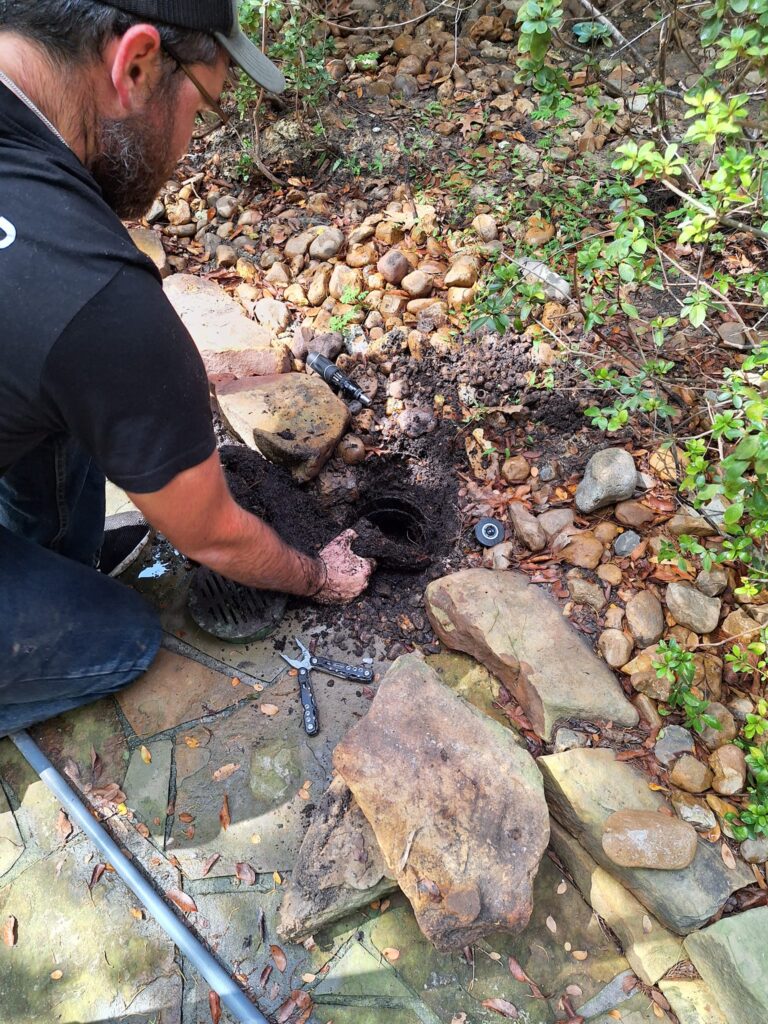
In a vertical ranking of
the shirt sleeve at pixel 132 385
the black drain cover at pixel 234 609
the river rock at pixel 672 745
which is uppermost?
the shirt sleeve at pixel 132 385

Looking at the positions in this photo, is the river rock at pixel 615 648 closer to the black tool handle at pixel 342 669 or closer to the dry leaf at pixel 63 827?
the black tool handle at pixel 342 669

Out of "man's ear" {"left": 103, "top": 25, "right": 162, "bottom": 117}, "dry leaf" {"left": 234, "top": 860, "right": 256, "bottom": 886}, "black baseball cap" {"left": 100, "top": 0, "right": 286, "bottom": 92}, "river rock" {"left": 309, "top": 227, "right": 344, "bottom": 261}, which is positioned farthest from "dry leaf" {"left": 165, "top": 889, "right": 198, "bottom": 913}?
"river rock" {"left": 309, "top": 227, "right": 344, "bottom": 261}

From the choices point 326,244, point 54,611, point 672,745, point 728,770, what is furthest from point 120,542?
point 728,770

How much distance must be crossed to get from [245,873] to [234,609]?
35.6 inches

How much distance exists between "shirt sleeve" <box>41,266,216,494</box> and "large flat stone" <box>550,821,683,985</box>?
65.0 inches

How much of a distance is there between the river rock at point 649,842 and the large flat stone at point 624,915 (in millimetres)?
134

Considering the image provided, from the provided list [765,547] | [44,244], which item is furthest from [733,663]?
[44,244]

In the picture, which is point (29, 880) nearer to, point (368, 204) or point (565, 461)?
point (565, 461)

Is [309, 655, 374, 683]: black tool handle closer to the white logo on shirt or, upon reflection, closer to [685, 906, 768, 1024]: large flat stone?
[685, 906, 768, 1024]: large flat stone

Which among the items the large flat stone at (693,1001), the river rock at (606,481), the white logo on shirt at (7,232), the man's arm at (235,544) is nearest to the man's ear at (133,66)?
the white logo on shirt at (7,232)

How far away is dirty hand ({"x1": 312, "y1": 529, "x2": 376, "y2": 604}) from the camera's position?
2590mm

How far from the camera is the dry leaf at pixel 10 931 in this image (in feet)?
6.61

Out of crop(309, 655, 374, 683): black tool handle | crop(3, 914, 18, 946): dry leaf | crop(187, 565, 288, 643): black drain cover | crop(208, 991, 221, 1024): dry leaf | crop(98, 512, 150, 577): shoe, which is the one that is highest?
crop(98, 512, 150, 577): shoe

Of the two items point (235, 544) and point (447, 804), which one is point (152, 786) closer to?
point (235, 544)
